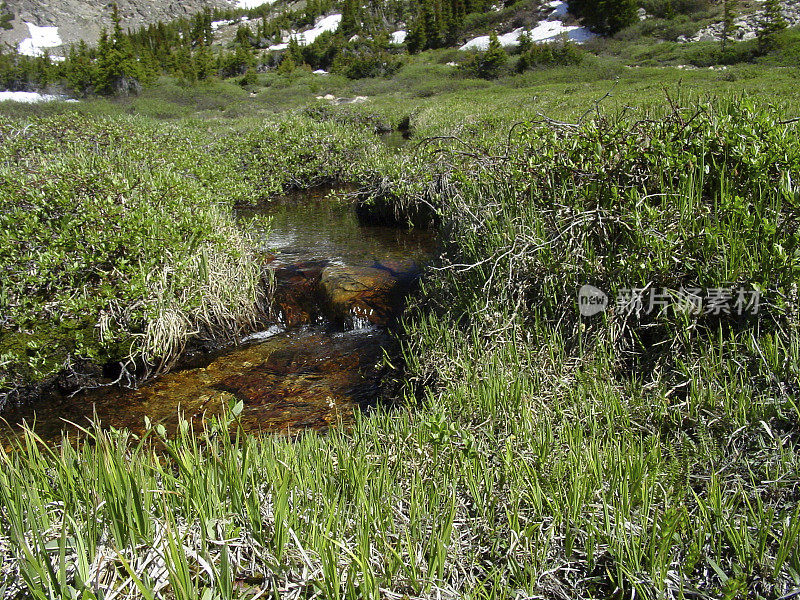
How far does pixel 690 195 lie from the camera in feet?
14.0

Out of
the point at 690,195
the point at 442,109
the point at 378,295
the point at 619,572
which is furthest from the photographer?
the point at 442,109

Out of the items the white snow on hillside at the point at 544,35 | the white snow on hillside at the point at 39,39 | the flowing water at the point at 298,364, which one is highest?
the white snow on hillside at the point at 39,39

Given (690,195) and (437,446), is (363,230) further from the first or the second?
(437,446)

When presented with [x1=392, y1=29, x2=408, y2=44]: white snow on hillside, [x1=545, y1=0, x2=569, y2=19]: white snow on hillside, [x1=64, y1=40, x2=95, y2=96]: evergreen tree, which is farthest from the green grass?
[x1=392, y1=29, x2=408, y2=44]: white snow on hillside

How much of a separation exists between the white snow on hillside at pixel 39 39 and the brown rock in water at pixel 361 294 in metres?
124

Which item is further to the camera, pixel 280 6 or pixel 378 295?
pixel 280 6

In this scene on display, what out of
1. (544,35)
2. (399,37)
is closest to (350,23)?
(399,37)

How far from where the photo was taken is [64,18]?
118562 millimetres

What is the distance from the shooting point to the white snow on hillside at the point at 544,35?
60750 mm

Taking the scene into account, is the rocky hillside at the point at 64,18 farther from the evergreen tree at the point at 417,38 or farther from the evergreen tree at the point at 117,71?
the evergreen tree at the point at 417,38

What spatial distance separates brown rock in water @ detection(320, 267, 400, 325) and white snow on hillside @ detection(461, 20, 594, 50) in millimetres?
59808

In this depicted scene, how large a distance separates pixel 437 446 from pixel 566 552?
873 mm

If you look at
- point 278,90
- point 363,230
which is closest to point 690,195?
point 363,230

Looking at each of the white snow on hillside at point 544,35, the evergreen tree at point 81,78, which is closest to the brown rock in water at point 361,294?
the evergreen tree at point 81,78
